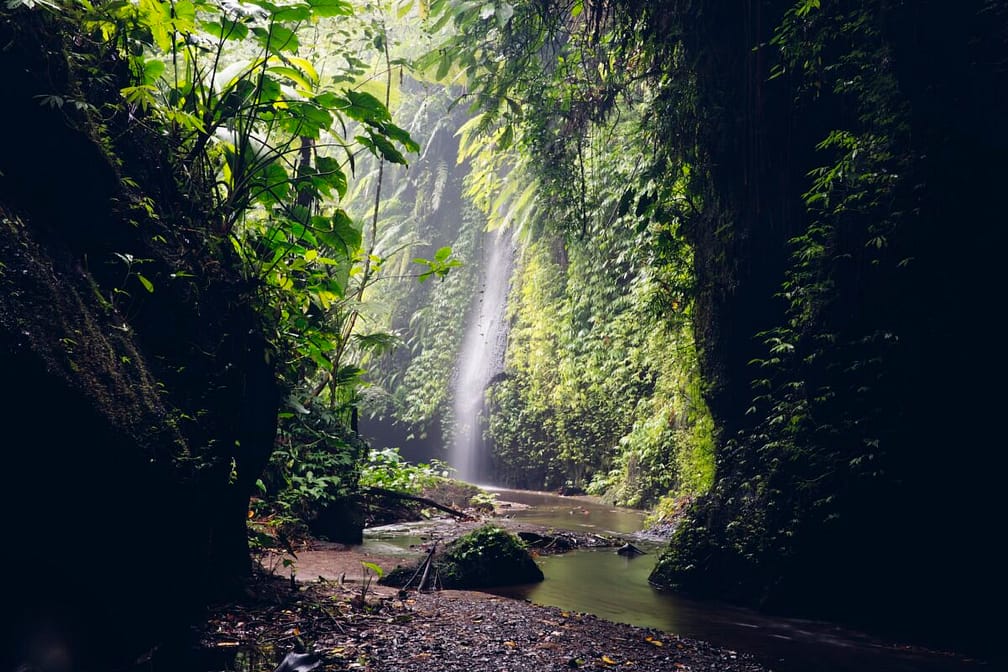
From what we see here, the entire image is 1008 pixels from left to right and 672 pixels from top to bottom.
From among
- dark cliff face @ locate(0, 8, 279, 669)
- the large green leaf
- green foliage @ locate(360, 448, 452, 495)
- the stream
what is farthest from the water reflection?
the large green leaf

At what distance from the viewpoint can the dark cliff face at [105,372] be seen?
2176mm

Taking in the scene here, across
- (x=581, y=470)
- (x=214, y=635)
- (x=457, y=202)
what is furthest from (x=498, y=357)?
(x=214, y=635)

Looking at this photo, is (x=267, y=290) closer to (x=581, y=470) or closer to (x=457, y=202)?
(x=581, y=470)

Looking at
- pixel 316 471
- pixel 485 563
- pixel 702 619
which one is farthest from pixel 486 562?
pixel 316 471

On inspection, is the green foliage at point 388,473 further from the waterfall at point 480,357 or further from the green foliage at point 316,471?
the waterfall at point 480,357

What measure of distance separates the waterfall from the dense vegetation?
10218 mm

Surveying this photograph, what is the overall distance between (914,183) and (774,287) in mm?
1573

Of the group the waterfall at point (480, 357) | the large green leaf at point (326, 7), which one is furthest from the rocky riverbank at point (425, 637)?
the waterfall at point (480, 357)

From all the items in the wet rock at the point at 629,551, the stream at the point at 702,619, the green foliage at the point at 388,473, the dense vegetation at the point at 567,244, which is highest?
the dense vegetation at the point at 567,244

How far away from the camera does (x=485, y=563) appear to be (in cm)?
560

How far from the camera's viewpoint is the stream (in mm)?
3752

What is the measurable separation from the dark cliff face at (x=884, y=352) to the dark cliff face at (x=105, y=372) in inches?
144

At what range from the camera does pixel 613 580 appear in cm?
603

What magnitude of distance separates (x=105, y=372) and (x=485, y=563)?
3.81 meters
